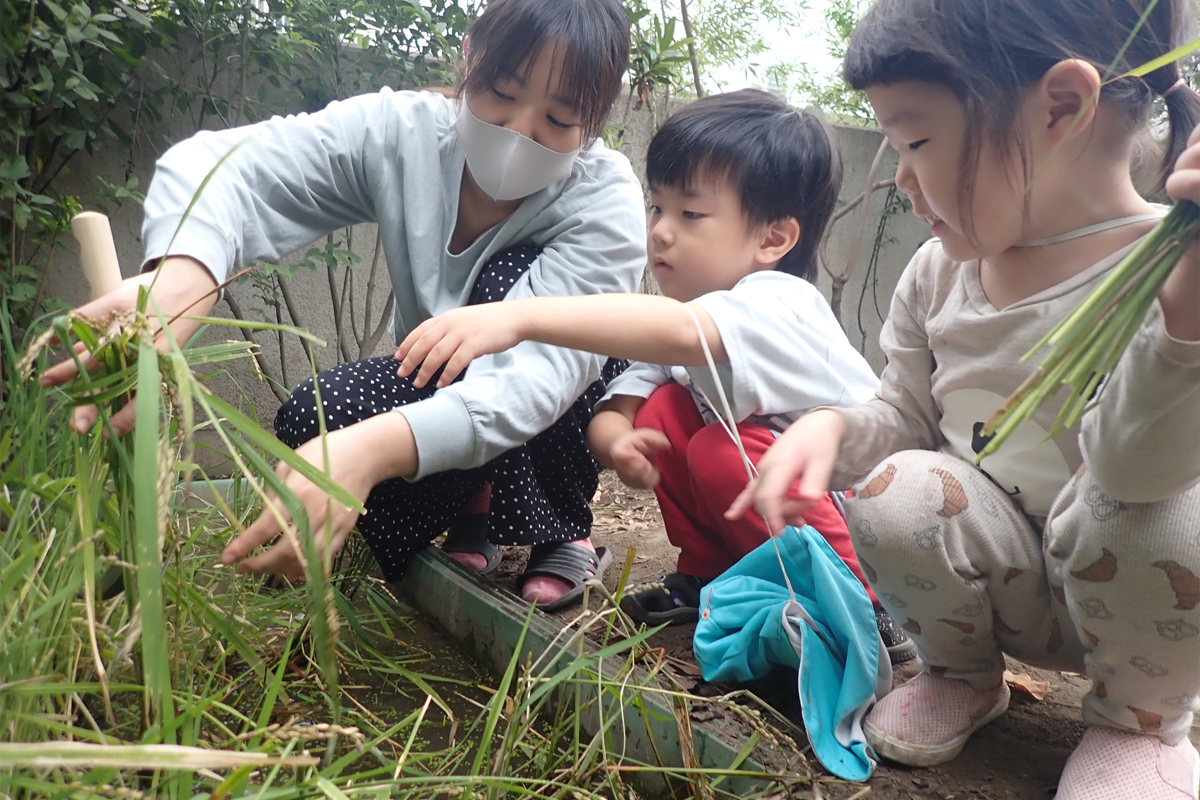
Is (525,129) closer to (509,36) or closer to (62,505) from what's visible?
(509,36)

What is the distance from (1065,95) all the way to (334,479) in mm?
937

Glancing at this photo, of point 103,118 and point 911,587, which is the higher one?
point 103,118

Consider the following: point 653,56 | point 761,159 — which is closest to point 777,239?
point 761,159

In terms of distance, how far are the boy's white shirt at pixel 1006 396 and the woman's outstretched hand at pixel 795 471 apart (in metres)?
0.08

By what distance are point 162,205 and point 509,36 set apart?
65 cm

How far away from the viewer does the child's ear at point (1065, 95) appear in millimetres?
937

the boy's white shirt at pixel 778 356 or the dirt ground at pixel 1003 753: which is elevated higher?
the boy's white shirt at pixel 778 356

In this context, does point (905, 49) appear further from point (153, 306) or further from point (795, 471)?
point (153, 306)

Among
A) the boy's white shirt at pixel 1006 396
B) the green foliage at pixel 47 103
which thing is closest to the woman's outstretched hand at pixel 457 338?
the boy's white shirt at pixel 1006 396

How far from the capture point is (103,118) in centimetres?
267

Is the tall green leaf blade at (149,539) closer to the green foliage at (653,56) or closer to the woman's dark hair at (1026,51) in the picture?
the woman's dark hair at (1026,51)

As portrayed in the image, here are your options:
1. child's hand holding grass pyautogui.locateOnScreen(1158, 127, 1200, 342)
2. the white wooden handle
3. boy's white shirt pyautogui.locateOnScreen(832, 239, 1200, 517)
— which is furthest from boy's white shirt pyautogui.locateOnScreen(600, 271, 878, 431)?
the white wooden handle

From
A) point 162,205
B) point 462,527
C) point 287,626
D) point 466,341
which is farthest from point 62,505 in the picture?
point 462,527

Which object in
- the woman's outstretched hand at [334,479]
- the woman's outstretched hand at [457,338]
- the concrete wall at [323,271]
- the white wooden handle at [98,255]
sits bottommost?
the concrete wall at [323,271]
